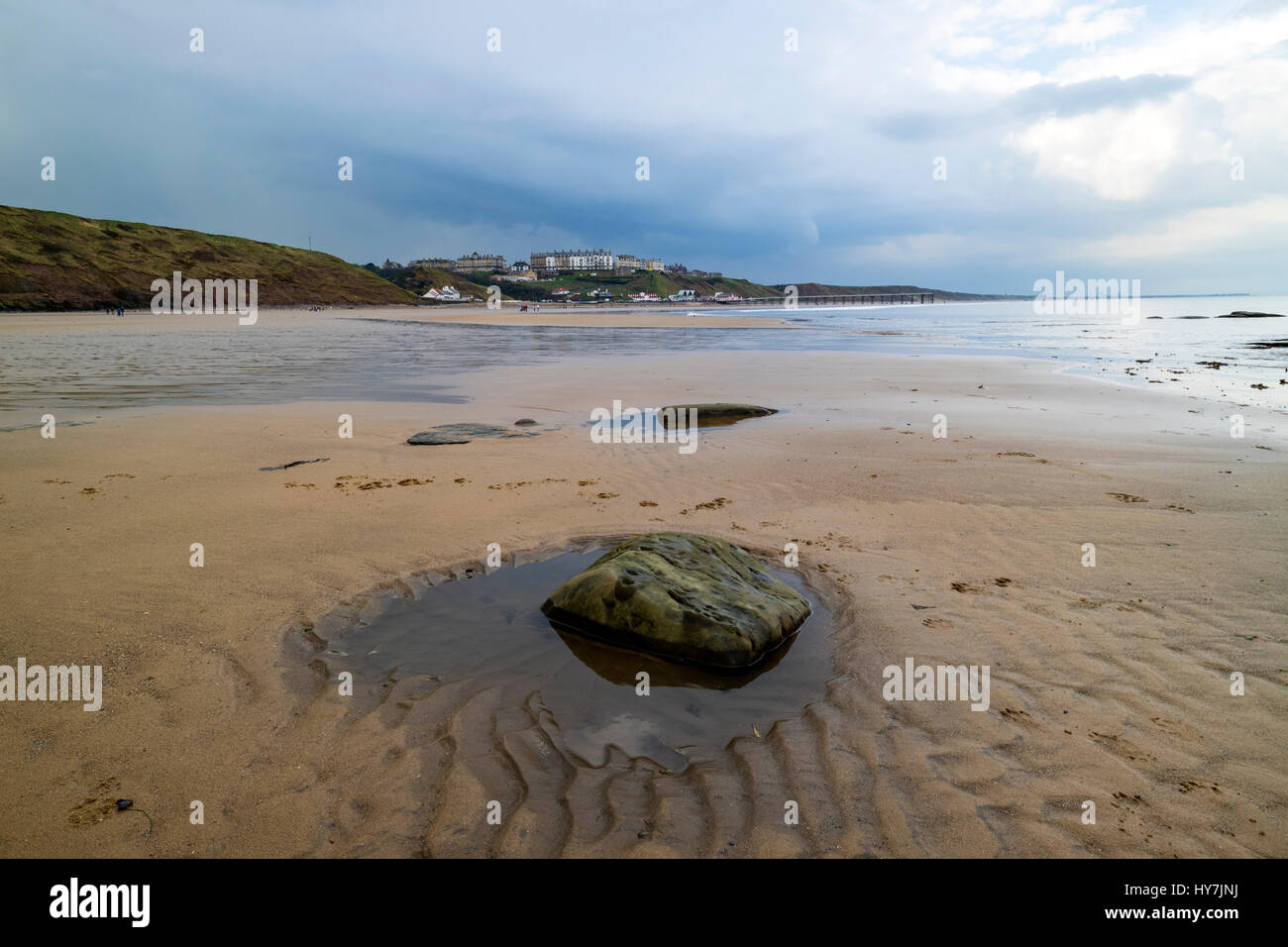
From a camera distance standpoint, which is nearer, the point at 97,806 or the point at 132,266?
the point at 97,806

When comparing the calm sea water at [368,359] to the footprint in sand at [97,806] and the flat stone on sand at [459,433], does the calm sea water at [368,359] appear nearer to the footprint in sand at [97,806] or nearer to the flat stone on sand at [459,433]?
the flat stone on sand at [459,433]

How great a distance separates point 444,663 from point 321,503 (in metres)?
4.04

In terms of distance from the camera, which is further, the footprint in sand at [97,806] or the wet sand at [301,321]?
the wet sand at [301,321]

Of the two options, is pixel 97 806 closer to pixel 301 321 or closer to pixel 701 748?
pixel 701 748

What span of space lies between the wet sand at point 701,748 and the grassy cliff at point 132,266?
80.7 m

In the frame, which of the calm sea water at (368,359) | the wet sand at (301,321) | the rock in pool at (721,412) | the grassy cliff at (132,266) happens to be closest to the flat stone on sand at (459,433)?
the rock in pool at (721,412)

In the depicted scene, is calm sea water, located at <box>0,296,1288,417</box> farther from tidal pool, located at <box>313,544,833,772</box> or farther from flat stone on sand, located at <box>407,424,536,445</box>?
tidal pool, located at <box>313,544,833,772</box>

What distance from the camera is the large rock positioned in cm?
477

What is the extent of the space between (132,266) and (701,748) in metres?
108

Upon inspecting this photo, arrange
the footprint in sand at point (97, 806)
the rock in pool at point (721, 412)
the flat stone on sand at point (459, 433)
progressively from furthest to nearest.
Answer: the rock in pool at point (721, 412) → the flat stone on sand at point (459, 433) → the footprint in sand at point (97, 806)

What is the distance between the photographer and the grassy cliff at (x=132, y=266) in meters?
70.7

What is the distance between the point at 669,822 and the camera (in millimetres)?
3186

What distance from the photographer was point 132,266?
84.9 metres

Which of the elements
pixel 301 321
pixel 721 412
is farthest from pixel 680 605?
pixel 301 321
